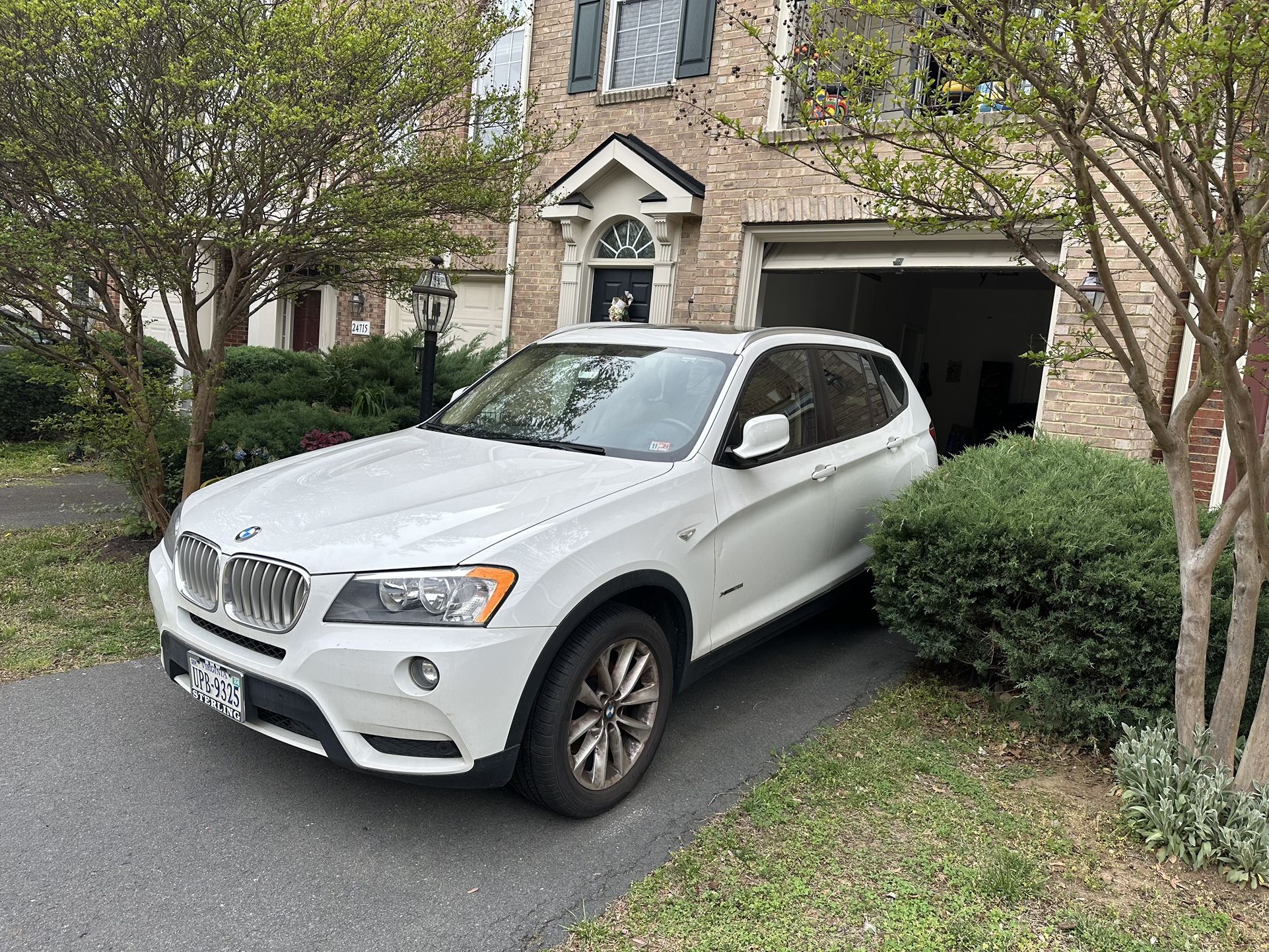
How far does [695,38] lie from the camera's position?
10.0 meters

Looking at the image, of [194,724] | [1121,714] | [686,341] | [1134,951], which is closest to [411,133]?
[686,341]

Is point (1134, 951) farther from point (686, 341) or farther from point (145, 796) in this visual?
point (145, 796)

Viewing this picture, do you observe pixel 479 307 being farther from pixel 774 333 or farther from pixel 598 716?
pixel 598 716

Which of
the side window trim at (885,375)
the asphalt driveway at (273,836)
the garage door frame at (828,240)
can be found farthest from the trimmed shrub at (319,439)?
the side window trim at (885,375)

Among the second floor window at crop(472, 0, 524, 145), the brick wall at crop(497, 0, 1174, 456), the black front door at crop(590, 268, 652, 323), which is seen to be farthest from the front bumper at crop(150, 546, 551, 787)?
the second floor window at crop(472, 0, 524, 145)

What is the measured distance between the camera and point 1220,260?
2668mm

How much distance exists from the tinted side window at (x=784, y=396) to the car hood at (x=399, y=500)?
69 centimetres

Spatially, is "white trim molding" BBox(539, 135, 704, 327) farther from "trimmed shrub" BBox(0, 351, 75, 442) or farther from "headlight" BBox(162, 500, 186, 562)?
"headlight" BBox(162, 500, 186, 562)

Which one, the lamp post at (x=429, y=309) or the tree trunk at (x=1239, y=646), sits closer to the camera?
the tree trunk at (x=1239, y=646)

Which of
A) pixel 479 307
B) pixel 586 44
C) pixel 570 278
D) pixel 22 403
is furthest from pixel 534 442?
pixel 22 403

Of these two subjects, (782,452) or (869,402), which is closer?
(782,452)

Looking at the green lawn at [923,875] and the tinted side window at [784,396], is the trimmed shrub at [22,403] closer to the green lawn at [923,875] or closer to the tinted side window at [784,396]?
the tinted side window at [784,396]

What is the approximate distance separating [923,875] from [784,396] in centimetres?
218

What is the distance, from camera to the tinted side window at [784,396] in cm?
401
